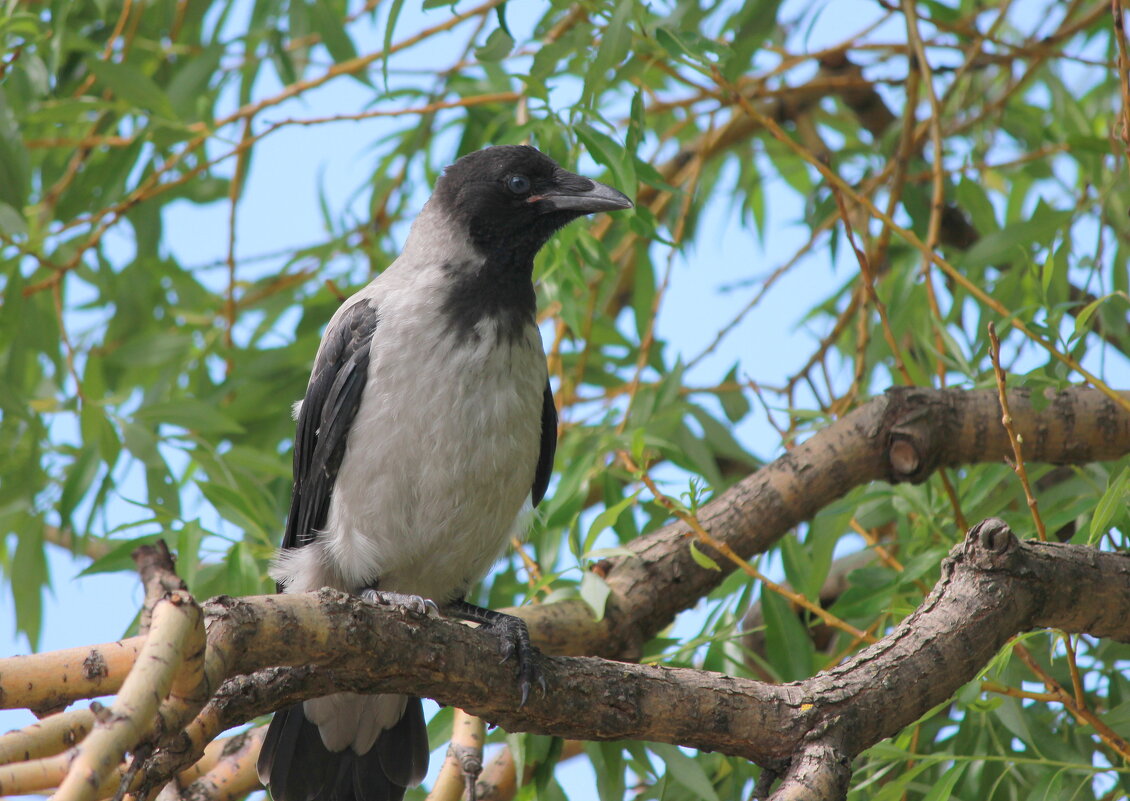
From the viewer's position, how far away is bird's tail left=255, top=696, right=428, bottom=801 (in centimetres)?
A: 343

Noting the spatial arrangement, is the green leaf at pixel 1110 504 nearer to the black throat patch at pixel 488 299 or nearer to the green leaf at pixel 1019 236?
the green leaf at pixel 1019 236

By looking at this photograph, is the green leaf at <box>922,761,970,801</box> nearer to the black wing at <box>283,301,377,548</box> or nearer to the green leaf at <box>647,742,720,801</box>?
the green leaf at <box>647,742,720,801</box>

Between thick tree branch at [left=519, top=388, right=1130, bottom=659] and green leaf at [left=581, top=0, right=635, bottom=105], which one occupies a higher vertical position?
green leaf at [left=581, top=0, right=635, bottom=105]

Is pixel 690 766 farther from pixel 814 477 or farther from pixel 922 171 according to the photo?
pixel 922 171

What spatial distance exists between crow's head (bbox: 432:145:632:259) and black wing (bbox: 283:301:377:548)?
1.52 feet

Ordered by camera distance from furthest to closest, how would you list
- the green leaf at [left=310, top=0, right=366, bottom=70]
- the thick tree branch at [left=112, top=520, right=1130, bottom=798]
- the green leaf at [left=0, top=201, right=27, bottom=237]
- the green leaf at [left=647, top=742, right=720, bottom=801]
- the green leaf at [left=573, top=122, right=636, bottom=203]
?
the green leaf at [left=310, top=0, right=366, bottom=70] → the green leaf at [left=0, top=201, right=27, bottom=237] → the green leaf at [left=573, top=122, right=636, bottom=203] → the green leaf at [left=647, top=742, right=720, bottom=801] → the thick tree branch at [left=112, top=520, right=1130, bottom=798]

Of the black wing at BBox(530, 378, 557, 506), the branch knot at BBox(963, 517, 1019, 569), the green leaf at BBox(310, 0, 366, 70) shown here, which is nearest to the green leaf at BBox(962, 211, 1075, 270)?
the branch knot at BBox(963, 517, 1019, 569)

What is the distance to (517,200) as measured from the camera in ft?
12.6

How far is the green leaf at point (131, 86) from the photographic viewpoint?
12.6 feet

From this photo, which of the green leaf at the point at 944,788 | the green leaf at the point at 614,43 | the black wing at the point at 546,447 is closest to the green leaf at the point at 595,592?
the black wing at the point at 546,447

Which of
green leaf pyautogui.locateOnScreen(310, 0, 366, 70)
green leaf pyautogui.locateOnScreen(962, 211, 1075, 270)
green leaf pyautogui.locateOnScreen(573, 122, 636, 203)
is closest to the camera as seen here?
green leaf pyautogui.locateOnScreen(573, 122, 636, 203)

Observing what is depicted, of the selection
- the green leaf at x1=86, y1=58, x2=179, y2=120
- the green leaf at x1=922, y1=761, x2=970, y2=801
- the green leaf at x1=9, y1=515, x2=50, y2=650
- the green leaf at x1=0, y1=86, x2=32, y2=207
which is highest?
the green leaf at x1=86, y1=58, x2=179, y2=120

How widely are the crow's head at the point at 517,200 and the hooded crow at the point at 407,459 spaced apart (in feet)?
0.04

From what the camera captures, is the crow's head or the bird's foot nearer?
the bird's foot
